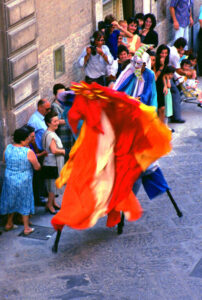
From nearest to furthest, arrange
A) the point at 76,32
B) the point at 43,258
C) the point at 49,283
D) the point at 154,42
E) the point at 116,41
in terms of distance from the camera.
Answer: the point at 49,283, the point at 43,258, the point at 76,32, the point at 116,41, the point at 154,42

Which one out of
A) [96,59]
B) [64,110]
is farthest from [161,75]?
[64,110]

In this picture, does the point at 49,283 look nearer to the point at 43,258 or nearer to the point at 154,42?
the point at 43,258

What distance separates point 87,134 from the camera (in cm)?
736

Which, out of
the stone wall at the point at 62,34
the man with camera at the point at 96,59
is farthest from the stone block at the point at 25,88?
the man with camera at the point at 96,59

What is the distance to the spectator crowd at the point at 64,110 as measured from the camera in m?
7.67

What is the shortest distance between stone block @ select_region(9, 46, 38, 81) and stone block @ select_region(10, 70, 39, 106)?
123mm

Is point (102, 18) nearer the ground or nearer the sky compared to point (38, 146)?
nearer the sky

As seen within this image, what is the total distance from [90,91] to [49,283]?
2.16 meters

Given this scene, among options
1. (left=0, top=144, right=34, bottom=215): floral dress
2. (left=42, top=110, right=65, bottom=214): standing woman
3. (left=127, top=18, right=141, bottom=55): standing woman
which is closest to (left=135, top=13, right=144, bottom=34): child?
(left=127, top=18, right=141, bottom=55): standing woman

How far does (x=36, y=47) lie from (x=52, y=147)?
6.47 feet

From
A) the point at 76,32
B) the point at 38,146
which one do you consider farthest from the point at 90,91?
the point at 76,32

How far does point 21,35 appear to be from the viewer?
880 cm

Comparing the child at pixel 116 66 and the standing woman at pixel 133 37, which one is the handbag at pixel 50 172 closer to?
the child at pixel 116 66

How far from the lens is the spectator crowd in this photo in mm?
7670
